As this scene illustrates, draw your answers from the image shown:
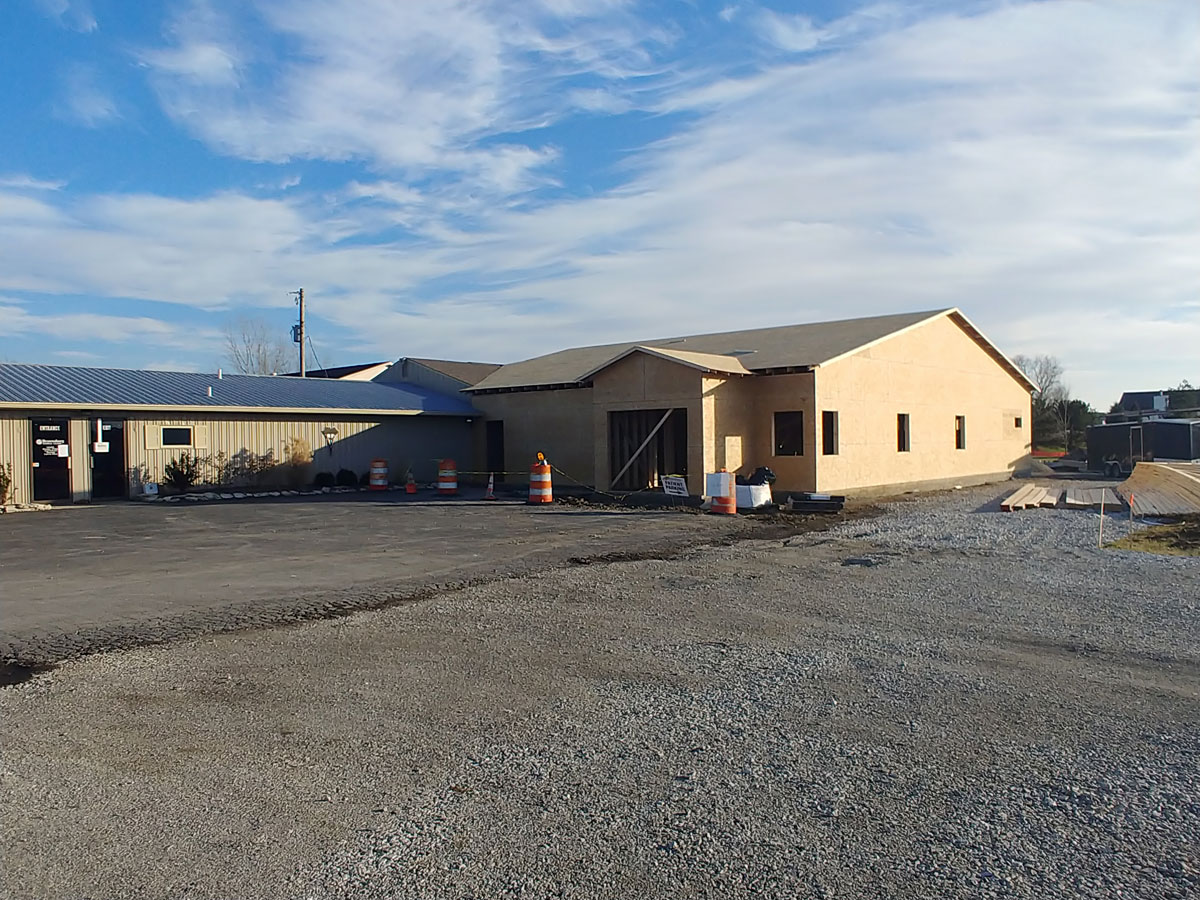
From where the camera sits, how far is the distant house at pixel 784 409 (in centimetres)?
2222

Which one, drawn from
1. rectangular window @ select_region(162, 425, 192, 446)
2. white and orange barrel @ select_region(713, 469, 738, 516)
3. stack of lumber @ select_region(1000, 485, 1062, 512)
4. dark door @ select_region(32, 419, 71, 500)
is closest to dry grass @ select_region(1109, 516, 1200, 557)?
stack of lumber @ select_region(1000, 485, 1062, 512)

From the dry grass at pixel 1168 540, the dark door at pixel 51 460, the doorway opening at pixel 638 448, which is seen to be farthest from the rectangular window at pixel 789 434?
the dark door at pixel 51 460

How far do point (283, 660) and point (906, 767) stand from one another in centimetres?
470

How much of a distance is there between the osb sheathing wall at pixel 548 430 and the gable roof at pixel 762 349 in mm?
495

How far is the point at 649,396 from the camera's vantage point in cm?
2280

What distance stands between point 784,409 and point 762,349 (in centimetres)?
395

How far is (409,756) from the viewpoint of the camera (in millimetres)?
5109

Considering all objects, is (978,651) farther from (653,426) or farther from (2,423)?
(2,423)

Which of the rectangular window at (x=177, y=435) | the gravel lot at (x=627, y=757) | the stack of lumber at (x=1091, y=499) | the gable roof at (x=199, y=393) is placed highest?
the gable roof at (x=199, y=393)

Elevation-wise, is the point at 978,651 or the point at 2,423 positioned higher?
the point at 2,423

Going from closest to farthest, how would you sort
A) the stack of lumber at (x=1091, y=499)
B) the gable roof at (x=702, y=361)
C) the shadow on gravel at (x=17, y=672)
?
the shadow on gravel at (x=17, y=672), the stack of lumber at (x=1091, y=499), the gable roof at (x=702, y=361)

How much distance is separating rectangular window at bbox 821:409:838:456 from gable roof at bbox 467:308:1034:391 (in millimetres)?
A: 1444

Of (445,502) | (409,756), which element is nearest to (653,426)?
(445,502)

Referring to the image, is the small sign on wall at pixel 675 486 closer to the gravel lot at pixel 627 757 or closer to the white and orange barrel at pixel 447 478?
the white and orange barrel at pixel 447 478
